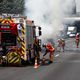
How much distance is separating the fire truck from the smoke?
21318 mm

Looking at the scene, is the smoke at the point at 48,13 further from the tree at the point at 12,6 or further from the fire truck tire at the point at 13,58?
the fire truck tire at the point at 13,58

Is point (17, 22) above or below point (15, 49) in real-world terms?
above

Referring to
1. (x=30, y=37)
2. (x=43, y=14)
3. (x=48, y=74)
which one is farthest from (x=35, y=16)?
(x=48, y=74)

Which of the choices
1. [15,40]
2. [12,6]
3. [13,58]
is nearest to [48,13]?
[12,6]

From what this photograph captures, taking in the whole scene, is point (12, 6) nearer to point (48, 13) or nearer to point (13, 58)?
point (48, 13)

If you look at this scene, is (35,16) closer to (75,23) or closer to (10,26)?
(10,26)

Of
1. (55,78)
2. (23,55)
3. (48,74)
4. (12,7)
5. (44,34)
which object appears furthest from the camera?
(12,7)

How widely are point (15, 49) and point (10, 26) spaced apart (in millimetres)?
1221

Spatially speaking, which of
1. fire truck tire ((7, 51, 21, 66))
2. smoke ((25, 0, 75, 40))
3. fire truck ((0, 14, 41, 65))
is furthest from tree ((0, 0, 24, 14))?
fire truck tire ((7, 51, 21, 66))

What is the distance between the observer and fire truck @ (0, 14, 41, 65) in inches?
886

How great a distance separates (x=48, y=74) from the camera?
18.8 m

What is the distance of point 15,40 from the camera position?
23.0m

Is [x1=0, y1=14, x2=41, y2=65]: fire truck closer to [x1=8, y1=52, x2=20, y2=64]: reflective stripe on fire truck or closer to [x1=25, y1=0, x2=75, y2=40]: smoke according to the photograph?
[x1=8, y1=52, x2=20, y2=64]: reflective stripe on fire truck

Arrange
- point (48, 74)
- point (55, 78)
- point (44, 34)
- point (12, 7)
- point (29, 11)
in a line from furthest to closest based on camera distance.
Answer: point (12, 7)
point (29, 11)
point (44, 34)
point (48, 74)
point (55, 78)
